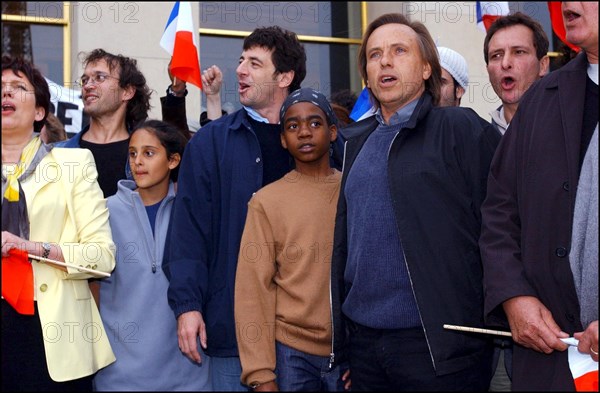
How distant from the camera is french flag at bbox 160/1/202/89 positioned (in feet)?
Result: 16.0

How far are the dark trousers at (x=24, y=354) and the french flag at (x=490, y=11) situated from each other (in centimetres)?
397

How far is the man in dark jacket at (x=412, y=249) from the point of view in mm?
3100

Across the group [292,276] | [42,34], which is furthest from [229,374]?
[42,34]

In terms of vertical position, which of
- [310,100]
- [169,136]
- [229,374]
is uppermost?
[310,100]

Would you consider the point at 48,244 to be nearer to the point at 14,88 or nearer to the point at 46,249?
the point at 46,249

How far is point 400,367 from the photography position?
312 cm

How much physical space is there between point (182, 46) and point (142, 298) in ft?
5.79

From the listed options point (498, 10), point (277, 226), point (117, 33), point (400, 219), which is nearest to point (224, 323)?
point (277, 226)

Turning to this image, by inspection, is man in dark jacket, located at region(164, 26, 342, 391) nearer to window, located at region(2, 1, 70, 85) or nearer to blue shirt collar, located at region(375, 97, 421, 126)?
blue shirt collar, located at region(375, 97, 421, 126)

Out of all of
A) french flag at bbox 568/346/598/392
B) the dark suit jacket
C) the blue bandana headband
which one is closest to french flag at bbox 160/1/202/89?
the blue bandana headband

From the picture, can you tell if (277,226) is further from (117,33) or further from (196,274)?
(117,33)

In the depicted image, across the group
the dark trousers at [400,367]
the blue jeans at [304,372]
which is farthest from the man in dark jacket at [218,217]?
the dark trousers at [400,367]

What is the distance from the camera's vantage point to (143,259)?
12.8 feet

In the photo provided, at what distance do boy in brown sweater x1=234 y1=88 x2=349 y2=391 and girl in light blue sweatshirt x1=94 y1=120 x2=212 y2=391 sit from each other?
1.51 feet
